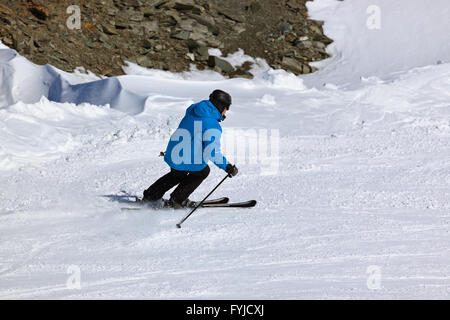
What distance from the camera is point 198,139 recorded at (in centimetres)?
619

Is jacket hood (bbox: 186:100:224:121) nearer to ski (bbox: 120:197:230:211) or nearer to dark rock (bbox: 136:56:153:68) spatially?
ski (bbox: 120:197:230:211)

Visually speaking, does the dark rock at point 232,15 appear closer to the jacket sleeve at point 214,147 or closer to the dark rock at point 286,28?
the dark rock at point 286,28

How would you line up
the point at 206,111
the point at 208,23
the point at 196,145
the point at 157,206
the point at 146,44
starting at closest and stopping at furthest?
the point at 206,111
the point at 196,145
the point at 157,206
the point at 146,44
the point at 208,23

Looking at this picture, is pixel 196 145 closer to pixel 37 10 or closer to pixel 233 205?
pixel 233 205

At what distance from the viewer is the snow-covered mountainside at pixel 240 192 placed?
491cm

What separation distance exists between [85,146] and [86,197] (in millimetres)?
2144

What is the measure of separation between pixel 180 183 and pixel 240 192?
1.30m

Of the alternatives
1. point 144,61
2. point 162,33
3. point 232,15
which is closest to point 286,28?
point 232,15

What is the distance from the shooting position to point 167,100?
35.8 feet

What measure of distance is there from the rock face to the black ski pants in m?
8.69

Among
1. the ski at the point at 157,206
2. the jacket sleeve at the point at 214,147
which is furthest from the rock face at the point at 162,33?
the jacket sleeve at the point at 214,147

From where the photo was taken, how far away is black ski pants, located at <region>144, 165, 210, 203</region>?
661 centimetres

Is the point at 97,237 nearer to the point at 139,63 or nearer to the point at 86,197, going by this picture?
the point at 86,197
